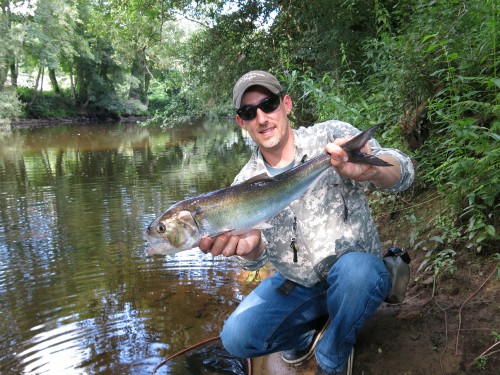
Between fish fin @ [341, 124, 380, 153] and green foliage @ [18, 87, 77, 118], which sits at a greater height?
green foliage @ [18, 87, 77, 118]

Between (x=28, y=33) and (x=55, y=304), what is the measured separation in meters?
38.1

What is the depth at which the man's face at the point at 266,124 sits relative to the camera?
3.14m

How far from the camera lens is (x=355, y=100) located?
7.18 m

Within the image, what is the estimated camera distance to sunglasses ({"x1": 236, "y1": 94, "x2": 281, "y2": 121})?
3.16m

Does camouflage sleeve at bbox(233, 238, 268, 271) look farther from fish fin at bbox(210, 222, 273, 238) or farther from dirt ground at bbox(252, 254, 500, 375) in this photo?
dirt ground at bbox(252, 254, 500, 375)

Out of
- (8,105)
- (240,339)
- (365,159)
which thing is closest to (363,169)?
(365,159)

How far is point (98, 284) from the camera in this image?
20.0 feet

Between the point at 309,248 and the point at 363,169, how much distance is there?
0.72m

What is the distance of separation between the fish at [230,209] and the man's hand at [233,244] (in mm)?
46

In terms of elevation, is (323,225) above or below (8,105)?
below

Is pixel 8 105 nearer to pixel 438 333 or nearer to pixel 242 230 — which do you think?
pixel 242 230

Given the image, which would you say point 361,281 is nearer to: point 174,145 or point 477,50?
point 477,50

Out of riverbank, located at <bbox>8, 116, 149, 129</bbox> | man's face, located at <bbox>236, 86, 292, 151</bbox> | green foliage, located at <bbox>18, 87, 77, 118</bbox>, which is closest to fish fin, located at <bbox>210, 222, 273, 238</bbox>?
man's face, located at <bbox>236, 86, 292, 151</bbox>

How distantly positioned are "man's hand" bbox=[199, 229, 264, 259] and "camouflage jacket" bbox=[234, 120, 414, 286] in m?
0.20
